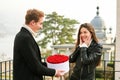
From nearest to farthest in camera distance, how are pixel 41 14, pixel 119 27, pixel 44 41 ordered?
pixel 41 14, pixel 119 27, pixel 44 41

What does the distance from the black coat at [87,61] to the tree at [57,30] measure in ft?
99.4

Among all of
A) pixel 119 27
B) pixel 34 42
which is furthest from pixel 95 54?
pixel 119 27

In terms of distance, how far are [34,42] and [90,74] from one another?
587 millimetres

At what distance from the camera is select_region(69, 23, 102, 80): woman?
289 centimetres

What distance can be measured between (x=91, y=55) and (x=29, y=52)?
571 mm

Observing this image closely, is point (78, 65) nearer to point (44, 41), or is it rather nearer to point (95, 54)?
point (95, 54)

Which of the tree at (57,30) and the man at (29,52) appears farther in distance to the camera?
the tree at (57,30)

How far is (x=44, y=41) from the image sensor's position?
33875 millimetres

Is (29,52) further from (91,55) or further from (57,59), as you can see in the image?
(91,55)

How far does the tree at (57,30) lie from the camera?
33812 millimetres

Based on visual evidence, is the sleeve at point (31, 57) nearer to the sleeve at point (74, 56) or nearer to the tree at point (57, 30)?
the sleeve at point (74, 56)

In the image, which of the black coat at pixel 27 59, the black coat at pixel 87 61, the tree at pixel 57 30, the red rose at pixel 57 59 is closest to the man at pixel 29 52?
the black coat at pixel 27 59

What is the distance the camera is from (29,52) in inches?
104

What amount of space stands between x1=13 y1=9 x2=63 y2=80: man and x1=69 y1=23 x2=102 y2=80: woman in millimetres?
324
